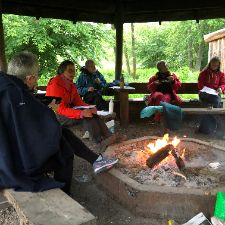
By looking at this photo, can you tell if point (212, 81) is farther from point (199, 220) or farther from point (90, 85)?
point (199, 220)

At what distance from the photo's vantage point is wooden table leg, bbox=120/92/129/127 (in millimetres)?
6742

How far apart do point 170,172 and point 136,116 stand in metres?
3.87

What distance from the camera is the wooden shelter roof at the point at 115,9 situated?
7.27 metres

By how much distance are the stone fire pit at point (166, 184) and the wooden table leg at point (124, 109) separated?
7.80 feet

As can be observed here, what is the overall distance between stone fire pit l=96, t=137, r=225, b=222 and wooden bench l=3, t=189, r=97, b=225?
120 cm

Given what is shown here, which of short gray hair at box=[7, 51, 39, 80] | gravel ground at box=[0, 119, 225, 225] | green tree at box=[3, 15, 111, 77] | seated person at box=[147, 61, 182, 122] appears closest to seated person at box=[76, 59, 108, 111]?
seated person at box=[147, 61, 182, 122]

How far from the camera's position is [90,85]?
661cm

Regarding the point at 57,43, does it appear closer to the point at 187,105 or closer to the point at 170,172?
the point at 187,105

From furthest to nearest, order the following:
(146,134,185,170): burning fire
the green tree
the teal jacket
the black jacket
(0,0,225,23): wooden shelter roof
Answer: the green tree
(0,0,225,23): wooden shelter roof
the teal jacket
(146,134,185,170): burning fire
the black jacket

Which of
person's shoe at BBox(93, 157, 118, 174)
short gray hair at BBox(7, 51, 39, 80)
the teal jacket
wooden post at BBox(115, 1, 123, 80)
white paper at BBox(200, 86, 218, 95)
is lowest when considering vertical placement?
person's shoe at BBox(93, 157, 118, 174)

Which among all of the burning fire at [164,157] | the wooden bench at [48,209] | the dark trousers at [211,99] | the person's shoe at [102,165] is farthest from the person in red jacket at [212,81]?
the wooden bench at [48,209]

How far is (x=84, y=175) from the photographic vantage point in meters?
4.42

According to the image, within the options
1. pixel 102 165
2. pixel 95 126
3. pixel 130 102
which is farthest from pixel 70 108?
pixel 130 102

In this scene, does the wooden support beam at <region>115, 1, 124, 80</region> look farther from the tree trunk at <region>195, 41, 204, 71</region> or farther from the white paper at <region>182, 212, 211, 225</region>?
the tree trunk at <region>195, 41, 204, 71</region>
